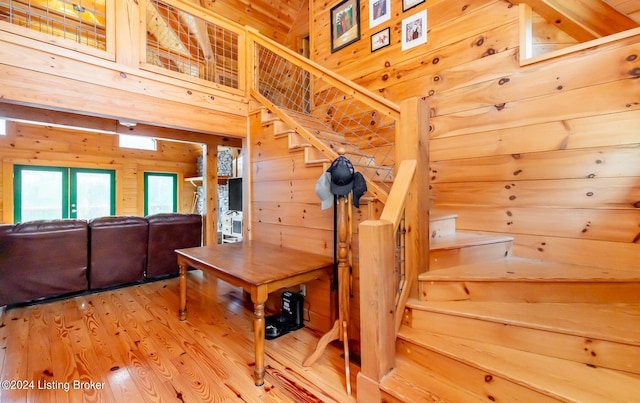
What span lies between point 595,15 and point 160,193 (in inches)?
331

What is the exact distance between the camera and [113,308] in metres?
2.89

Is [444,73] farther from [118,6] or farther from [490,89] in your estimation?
[118,6]

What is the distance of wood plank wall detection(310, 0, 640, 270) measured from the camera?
5.56 feet

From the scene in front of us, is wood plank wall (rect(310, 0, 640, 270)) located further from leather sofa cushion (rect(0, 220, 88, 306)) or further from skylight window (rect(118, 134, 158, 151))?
skylight window (rect(118, 134, 158, 151))

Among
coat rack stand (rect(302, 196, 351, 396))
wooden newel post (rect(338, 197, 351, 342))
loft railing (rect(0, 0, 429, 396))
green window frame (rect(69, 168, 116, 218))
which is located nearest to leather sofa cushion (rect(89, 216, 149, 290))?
loft railing (rect(0, 0, 429, 396))

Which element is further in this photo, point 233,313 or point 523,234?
point 233,313

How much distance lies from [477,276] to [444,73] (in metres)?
1.80

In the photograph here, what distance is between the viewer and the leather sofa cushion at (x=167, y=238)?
11.9 ft

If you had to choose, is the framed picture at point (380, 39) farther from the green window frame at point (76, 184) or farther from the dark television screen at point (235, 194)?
the green window frame at point (76, 184)

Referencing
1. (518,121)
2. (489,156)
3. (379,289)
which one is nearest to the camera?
(379,289)

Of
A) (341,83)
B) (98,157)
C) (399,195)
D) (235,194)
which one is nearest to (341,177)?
(399,195)

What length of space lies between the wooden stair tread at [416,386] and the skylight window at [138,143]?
7.39 m

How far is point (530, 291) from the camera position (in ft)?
5.04

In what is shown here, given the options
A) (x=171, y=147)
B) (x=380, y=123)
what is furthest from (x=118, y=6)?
(x=171, y=147)
